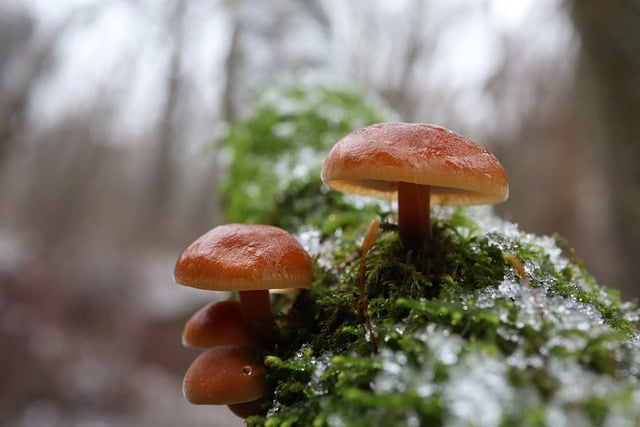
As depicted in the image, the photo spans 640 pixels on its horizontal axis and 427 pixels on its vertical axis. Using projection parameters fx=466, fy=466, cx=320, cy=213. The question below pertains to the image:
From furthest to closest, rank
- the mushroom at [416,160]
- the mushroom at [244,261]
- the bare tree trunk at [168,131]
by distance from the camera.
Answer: the bare tree trunk at [168,131], the mushroom at [244,261], the mushroom at [416,160]

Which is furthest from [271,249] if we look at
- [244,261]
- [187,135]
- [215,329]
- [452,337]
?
[187,135]

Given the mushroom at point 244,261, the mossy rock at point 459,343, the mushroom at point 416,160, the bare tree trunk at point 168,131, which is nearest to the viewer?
the mossy rock at point 459,343

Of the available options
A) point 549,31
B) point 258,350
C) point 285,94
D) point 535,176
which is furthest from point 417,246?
point 535,176

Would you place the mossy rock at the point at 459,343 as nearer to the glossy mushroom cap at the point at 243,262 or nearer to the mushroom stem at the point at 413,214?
the mushroom stem at the point at 413,214

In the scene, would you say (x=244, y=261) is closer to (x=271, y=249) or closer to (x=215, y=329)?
(x=271, y=249)

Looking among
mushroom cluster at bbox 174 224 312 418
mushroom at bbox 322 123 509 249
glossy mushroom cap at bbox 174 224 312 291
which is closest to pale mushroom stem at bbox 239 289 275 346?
mushroom cluster at bbox 174 224 312 418

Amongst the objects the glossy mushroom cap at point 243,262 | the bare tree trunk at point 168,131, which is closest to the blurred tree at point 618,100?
the glossy mushroom cap at point 243,262

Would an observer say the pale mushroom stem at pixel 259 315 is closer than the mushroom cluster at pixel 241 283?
No
